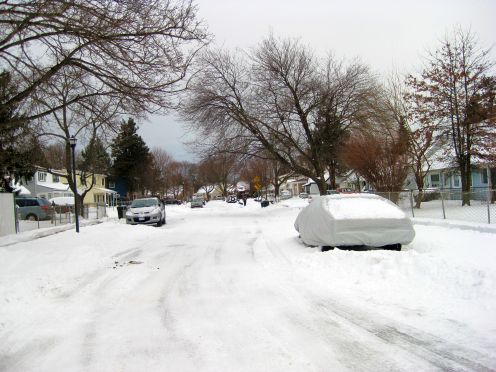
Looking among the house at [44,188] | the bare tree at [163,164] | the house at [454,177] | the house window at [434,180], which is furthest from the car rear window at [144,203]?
the bare tree at [163,164]

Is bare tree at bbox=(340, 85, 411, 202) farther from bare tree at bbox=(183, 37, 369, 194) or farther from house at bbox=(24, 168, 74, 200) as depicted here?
house at bbox=(24, 168, 74, 200)

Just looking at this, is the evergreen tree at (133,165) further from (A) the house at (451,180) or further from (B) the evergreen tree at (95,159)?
(A) the house at (451,180)

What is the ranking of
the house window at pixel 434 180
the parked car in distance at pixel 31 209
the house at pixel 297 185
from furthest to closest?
the house at pixel 297 185
the house window at pixel 434 180
the parked car in distance at pixel 31 209

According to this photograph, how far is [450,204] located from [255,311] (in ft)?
38.5

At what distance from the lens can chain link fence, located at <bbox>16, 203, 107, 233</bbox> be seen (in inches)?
937

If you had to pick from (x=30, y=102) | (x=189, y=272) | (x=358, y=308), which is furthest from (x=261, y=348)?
(x=30, y=102)

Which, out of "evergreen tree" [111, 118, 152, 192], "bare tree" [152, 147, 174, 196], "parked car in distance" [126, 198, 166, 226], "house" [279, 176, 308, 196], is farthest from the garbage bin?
"house" [279, 176, 308, 196]

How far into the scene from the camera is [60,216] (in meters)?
26.0

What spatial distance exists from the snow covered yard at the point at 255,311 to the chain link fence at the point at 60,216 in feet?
43.8

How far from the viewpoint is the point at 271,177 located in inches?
3351

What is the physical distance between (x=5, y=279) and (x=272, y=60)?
24337 mm

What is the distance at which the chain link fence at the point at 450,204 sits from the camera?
13148mm

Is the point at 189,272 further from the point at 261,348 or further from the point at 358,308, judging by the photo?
the point at 261,348

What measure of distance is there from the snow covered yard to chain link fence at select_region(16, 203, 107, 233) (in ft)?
43.8
